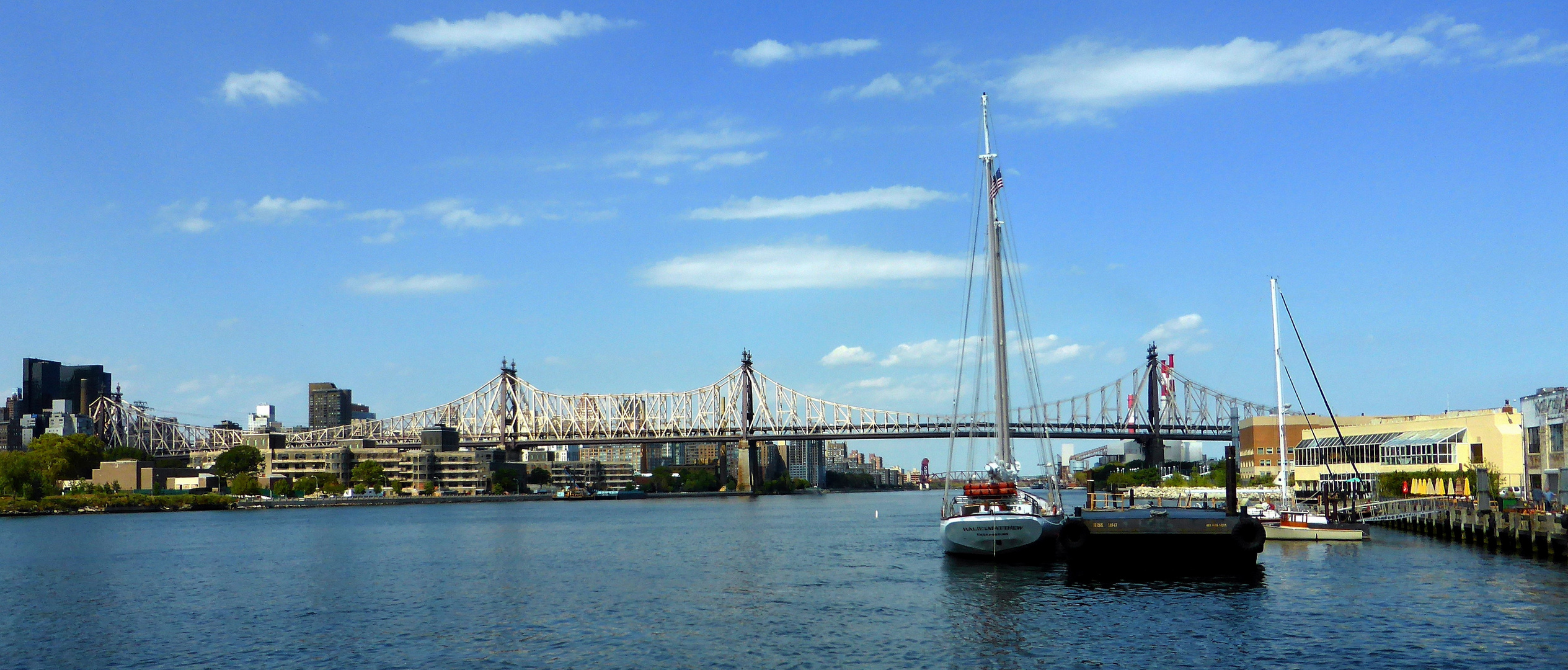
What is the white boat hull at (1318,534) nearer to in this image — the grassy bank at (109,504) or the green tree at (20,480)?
the grassy bank at (109,504)

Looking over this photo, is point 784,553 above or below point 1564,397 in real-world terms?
below

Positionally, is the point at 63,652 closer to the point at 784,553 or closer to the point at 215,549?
the point at 784,553

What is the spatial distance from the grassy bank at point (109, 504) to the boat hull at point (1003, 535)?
148747 mm

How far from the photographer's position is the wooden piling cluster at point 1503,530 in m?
55.9

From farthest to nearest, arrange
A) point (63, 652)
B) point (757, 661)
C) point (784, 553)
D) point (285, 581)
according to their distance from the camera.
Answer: point (784, 553) → point (285, 581) → point (63, 652) → point (757, 661)

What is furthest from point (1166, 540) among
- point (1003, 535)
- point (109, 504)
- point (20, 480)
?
point (20, 480)

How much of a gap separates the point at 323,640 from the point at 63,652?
23.9 feet

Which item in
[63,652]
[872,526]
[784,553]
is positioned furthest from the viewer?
[872,526]

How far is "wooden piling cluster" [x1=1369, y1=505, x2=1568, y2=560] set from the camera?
55.9 metres

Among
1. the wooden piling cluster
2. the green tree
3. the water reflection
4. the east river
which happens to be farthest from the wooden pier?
the green tree

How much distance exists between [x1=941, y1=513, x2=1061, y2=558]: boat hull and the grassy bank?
148747 millimetres

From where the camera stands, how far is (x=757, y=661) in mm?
34594

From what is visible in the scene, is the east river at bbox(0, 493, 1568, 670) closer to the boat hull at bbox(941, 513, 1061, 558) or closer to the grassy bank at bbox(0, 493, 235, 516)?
the boat hull at bbox(941, 513, 1061, 558)

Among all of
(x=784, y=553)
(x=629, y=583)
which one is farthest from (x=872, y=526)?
(x=629, y=583)
